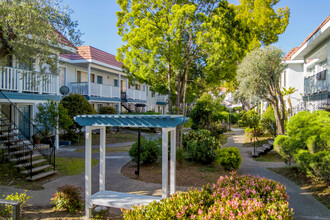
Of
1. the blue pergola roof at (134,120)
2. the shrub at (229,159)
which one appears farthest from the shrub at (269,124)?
the blue pergola roof at (134,120)

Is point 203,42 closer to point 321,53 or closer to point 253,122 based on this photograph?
point 321,53

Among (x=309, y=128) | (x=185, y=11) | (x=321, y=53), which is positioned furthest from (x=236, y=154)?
(x=321, y=53)

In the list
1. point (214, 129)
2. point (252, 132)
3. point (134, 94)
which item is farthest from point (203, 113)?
point (134, 94)

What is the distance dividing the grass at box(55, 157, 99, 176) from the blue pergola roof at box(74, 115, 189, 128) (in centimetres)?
480

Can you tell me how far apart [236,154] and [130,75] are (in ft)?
22.9

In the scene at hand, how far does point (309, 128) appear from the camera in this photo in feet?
29.6

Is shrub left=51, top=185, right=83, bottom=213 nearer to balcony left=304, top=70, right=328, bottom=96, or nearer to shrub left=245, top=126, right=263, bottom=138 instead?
balcony left=304, top=70, right=328, bottom=96

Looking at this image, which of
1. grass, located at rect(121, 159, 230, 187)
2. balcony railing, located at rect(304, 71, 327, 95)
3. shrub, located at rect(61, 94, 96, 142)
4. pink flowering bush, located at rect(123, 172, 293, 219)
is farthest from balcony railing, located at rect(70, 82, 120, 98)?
pink flowering bush, located at rect(123, 172, 293, 219)

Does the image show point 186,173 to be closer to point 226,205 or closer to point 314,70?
point 226,205

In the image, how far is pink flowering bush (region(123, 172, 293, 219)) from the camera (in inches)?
158

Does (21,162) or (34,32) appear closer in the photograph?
(34,32)

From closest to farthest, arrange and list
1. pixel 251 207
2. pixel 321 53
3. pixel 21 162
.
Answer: pixel 251 207
pixel 21 162
pixel 321 53

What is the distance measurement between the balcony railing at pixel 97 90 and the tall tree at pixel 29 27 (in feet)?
35.5

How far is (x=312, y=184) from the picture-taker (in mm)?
8367
